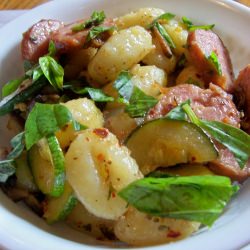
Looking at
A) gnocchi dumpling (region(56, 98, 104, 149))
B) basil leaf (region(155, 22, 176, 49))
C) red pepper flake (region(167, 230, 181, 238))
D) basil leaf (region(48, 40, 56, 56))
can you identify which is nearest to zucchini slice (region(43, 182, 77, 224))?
gnocchi dumpling (region(56, 98, 104, 149))

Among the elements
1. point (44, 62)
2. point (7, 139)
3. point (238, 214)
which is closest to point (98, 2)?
point (44, 62)

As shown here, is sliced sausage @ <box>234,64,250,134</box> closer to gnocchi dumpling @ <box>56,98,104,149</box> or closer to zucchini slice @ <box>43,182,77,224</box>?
gnocchi dumpling @ <box>56,98,104,149</box>

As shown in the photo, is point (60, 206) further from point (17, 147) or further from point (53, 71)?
point (53, 71)

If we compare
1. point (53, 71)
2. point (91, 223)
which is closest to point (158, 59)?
point (53, 71)

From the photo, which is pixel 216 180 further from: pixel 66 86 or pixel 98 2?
pixel 98 2

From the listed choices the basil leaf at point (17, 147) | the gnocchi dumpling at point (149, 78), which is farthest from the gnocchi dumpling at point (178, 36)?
the basil leaf at point (17, 147)
